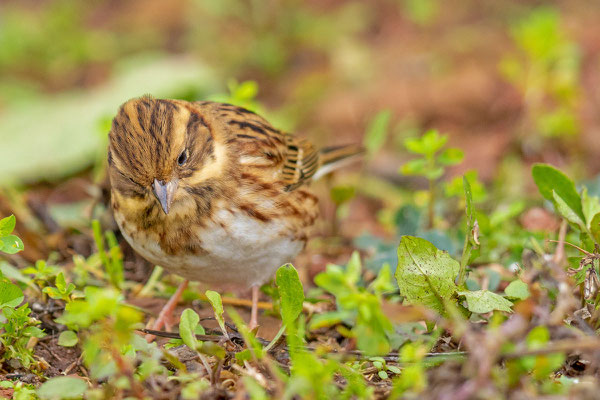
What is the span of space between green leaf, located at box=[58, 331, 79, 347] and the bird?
502mm

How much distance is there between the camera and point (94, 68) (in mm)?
9797

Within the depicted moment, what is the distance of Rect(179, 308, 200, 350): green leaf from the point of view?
3.00 metres

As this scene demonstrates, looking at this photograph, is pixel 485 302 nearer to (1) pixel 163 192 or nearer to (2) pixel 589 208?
(2) pixel 589 208

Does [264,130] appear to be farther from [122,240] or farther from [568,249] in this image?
[568,249]

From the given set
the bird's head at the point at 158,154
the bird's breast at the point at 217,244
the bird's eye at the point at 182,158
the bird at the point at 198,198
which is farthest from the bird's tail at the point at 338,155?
the bird's eye at the point at 182,158

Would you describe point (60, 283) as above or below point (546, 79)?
below

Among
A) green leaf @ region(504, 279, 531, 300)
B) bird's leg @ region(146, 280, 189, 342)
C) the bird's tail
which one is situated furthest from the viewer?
the bird's tail

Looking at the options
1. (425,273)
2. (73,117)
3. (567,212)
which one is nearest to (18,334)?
(425,273)

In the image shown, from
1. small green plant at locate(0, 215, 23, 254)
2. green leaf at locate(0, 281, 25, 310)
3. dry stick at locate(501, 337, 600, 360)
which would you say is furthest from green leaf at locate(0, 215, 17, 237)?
dry stick at locate(501, 337, 600, 360)

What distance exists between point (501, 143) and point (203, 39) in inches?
172

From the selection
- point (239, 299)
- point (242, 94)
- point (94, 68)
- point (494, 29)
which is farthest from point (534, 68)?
point (94, 68)

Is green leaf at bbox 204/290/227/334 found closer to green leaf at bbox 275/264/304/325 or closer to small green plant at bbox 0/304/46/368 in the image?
green leaf at bbox 275/264/304/325

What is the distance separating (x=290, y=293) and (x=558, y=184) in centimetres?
140

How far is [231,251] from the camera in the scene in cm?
383
